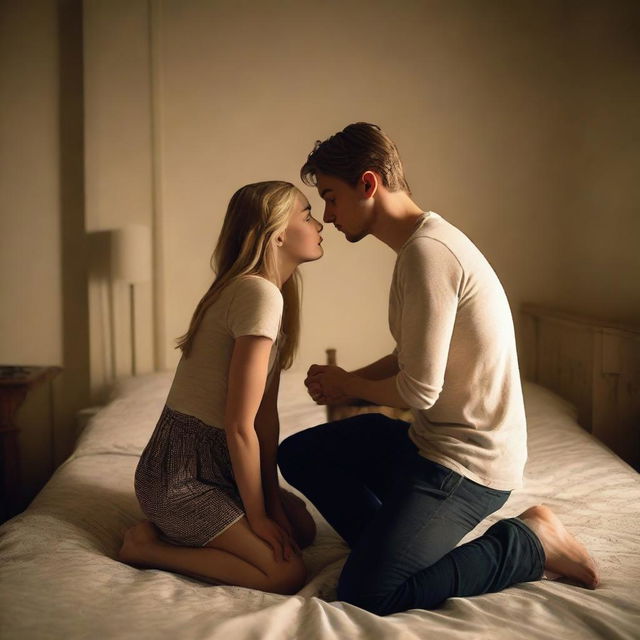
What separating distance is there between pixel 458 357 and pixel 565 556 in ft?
1.45

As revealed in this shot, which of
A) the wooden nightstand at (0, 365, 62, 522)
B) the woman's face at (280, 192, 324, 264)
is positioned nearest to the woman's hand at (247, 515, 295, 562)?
the woman's face at (280, 192, 324, 264)

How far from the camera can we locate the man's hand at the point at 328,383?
1.61m

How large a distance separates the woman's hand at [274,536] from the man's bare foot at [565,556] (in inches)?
19.8

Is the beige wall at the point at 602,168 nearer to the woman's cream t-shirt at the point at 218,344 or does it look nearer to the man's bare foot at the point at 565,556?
the man's bare foot at the point at 565,556

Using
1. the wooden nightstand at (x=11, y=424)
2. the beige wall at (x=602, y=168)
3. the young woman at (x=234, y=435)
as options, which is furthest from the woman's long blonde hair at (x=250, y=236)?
the beige wall at (x=602, y=168)

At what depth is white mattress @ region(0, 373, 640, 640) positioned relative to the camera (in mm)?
1146

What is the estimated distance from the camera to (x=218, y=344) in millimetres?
1560

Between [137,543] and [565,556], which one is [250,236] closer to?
[137,543]

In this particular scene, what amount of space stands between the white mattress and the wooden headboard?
52cm

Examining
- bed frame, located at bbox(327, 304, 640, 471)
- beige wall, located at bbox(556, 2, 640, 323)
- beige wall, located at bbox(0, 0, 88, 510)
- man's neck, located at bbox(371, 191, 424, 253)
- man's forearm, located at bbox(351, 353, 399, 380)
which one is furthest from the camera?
beige wall, located at bbox(0, 0, 88, 510)

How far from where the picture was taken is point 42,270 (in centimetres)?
309

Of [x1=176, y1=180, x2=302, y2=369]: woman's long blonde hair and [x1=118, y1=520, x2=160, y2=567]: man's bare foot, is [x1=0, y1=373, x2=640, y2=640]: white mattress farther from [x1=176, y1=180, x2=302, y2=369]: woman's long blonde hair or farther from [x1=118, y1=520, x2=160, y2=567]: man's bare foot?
[x1=176, y1=180, x2=302, y2=369]: woman's long blonde hair

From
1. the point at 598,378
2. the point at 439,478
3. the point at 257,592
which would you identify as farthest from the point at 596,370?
the point at 257,592

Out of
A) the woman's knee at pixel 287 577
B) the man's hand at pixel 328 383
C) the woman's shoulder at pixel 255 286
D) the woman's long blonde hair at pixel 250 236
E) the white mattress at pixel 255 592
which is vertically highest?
the woman's long blonde hair at pixel 250 236
